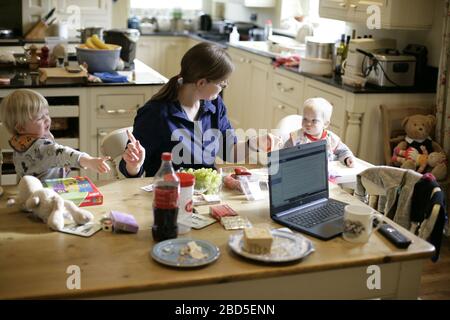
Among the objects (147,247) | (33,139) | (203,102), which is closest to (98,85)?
(203,102)

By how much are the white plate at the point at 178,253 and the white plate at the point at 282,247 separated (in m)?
0.06

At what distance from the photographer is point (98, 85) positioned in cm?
378

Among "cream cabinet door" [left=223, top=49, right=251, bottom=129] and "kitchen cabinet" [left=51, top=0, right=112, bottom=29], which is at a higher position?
"kitchen cabinet" [left=51, top=0, right=112, bottom=29]

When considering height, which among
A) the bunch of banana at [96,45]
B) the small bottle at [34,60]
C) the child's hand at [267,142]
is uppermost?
the bunch of banana at [96,45]

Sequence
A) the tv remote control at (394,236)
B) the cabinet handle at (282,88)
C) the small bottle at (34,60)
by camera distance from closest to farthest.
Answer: the tv remote control at (394,236) < the small bottle at (34,60) < the cabinet handle at (282,88)

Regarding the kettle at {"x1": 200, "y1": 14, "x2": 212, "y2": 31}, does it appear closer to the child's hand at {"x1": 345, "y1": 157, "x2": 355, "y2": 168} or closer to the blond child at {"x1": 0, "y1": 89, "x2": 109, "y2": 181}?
the child's hand at {"x1": 345, "y1": 157, "x2": 355, "y2": 168}

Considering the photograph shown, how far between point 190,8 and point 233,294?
6416 millimetres

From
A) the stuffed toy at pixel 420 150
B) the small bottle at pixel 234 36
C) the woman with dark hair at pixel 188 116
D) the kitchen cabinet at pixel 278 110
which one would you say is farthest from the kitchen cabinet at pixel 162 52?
the woman with dark hair at pixel 188 116

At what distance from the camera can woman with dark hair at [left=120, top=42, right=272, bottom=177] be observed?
7.87 ft

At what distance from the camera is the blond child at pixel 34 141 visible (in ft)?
7.04

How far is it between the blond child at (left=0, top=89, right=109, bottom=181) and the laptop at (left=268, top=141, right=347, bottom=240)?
0.62 meters

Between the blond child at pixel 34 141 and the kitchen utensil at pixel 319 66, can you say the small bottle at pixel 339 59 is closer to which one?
the kitchen utensil at pixel 319 66

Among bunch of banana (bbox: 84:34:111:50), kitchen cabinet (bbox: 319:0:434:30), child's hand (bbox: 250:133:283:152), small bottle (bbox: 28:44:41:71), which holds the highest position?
kitchen cabinet (bbox: 319:0:434:30)

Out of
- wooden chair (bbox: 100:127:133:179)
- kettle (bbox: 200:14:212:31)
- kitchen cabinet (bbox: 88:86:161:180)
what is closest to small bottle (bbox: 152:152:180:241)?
wooden chair (bbox: 100:127:133:179)
